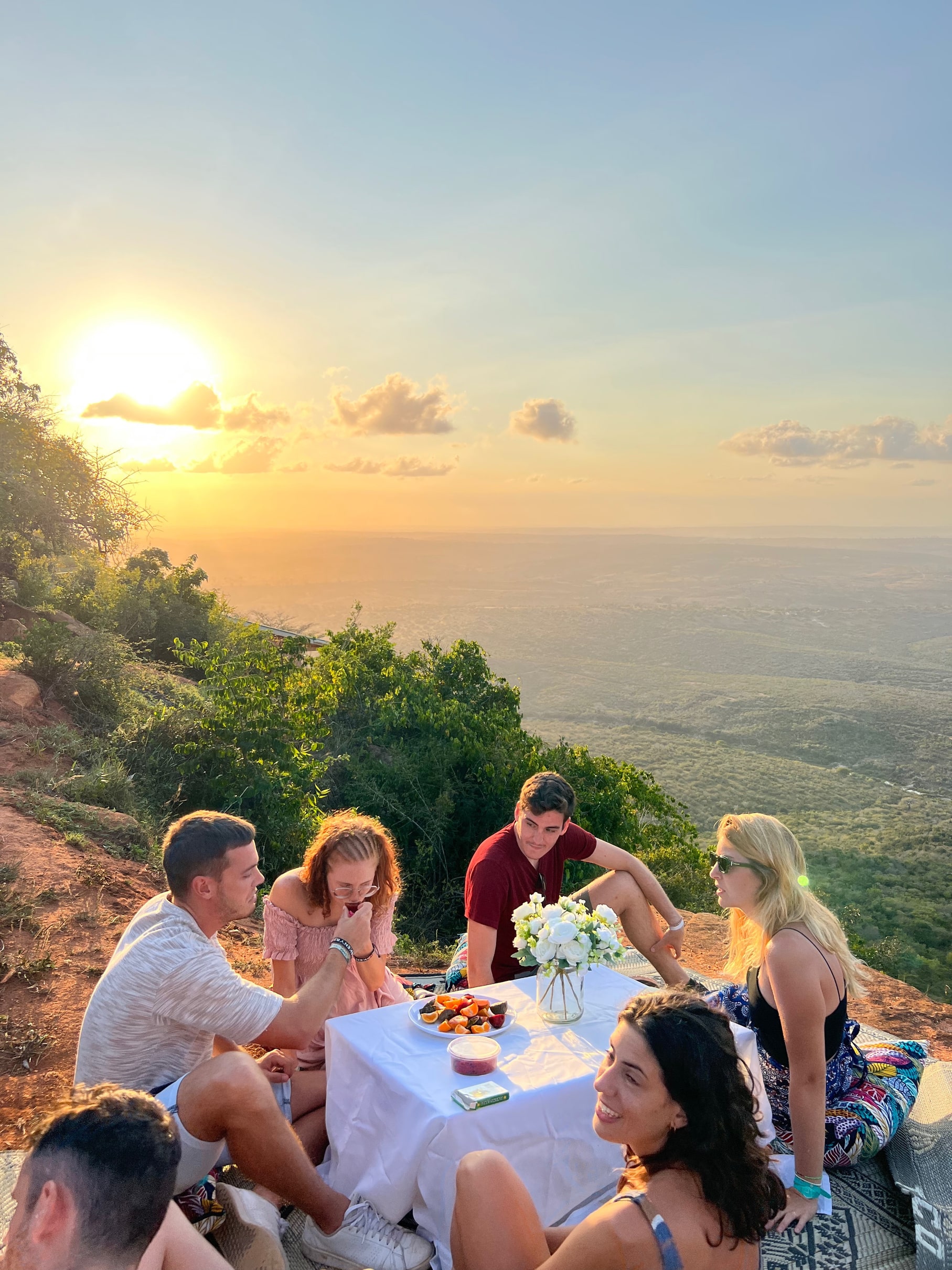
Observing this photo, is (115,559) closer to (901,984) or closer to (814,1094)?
(901,984)

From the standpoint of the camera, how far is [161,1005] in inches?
114

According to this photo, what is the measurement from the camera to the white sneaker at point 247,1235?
2674 millimetres

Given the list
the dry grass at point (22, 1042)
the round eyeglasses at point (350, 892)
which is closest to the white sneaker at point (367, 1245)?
the round eyeglasses at point (350, 892)

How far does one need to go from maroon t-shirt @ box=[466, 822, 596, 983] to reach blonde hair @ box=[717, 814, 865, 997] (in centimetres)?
127

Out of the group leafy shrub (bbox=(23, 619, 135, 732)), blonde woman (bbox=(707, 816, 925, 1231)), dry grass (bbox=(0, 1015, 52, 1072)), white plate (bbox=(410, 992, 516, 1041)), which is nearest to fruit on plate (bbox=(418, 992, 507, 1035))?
white plate (bbox=(410, 992, 516, 1041))

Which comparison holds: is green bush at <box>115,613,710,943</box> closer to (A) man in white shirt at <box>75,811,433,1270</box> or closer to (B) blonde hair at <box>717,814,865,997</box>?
(A) man in white shirt at <box>75,811,433,1270</box>

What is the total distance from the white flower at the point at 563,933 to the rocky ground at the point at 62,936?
2476 mm

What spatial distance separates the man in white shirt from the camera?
2.75 meters

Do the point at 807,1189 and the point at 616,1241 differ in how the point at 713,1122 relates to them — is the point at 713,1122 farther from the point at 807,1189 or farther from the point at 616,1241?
the point at 807,1189

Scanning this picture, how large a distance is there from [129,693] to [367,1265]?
33.5 feet

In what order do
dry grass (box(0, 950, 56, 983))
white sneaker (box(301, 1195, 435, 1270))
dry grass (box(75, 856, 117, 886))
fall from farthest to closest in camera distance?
dry grass (box(75, 856, 117, 886)) < dry grass (box(0, 950, 56, 983)) < white sneaker (box(301, 1195, 435, 1270))

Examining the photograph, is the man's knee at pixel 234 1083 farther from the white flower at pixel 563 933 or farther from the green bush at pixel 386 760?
the green bush at pixel 386 760

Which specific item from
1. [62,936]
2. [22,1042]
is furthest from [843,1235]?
[62,936]

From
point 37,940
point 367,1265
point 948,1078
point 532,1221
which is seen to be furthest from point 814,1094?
point 37,940
